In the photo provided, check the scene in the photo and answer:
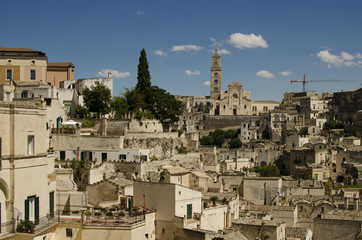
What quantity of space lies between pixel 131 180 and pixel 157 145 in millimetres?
9445

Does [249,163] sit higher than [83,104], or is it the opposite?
[83,104]

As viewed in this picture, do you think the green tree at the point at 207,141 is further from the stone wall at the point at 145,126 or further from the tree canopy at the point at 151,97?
the stone wall at the point at 145,126

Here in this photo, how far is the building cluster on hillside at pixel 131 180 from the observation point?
60.1 feet

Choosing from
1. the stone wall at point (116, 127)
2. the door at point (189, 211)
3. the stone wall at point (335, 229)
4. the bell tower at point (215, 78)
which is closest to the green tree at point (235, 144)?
the bell tower at point (215, 78)

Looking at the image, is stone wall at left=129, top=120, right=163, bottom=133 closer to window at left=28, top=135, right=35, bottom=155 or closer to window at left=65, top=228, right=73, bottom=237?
window at left=65, top=228, right=73, bottom=237

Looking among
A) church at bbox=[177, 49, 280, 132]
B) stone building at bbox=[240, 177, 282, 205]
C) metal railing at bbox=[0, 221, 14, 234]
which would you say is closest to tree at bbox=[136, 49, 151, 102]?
stone building at bbox=[240, 177, 282, 205]

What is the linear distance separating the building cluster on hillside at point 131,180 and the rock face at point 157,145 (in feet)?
0.41

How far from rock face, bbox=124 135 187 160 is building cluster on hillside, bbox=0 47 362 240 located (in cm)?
13

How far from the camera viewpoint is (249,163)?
73938 mm

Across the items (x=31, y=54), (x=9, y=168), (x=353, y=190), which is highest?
(x=31, y=54)

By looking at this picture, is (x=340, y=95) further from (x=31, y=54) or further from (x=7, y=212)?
(x=7, y=212)

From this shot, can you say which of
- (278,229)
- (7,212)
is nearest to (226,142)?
(278,229)

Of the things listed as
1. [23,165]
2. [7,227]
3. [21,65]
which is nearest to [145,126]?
[21,65]

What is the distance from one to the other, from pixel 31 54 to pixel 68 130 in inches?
451
